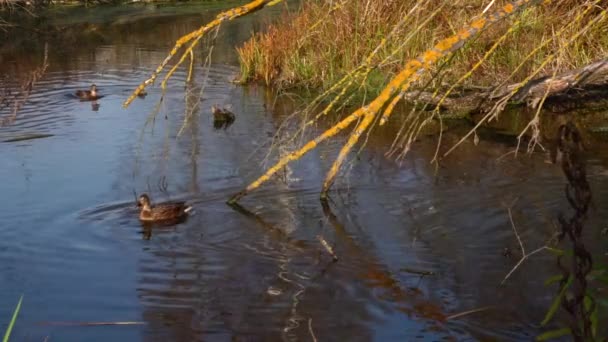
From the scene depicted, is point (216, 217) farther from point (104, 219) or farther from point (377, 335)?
point (377, 335)

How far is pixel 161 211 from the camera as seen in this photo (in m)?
7.30

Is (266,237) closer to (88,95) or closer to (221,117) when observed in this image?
(221,117)

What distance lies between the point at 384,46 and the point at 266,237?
10.3 feet

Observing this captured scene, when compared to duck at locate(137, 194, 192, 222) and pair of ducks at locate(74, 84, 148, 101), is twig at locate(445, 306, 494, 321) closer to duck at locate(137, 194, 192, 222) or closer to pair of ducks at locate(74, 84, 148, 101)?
duck at locate(137, 194, 192, 222)

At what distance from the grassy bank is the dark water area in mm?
1010

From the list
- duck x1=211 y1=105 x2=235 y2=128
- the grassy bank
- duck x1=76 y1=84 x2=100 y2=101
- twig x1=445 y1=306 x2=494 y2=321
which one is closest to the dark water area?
twig x1=445 y1=306 x2=494 y2=321

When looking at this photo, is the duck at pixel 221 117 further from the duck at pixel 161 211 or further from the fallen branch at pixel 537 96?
the duck at pixel 161 211

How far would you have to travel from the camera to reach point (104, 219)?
769 centimetres

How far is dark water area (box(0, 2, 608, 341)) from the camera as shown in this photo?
17.7 ft

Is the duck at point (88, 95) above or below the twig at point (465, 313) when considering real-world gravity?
above

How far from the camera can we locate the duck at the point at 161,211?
729cm

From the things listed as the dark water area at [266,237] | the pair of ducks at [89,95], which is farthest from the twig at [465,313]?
the pair of ducks at [89,95]

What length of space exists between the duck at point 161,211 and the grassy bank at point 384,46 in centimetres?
258

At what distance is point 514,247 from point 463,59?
19.3 feet
